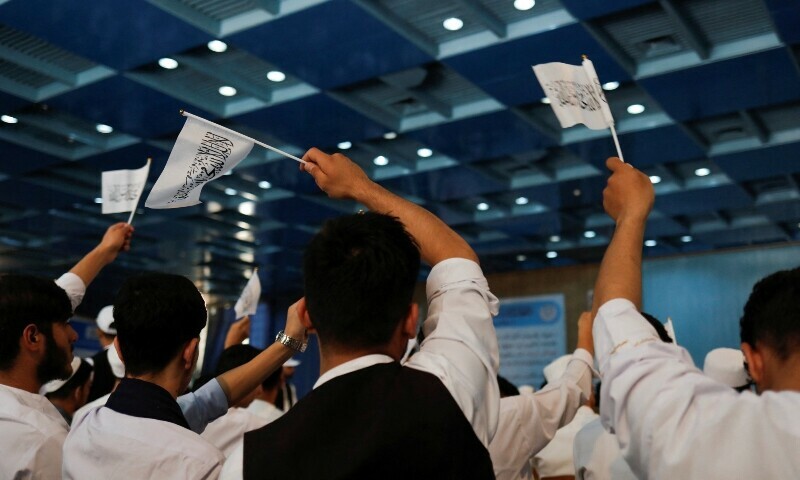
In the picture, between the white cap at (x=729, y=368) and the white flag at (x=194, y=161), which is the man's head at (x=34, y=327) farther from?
the white cap at (x=729, y=368)

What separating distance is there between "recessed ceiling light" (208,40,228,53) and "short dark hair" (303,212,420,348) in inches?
188

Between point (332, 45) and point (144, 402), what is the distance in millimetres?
4319

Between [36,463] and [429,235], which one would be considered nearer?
[429,235]

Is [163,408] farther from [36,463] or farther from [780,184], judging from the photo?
[780,184]

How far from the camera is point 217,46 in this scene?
5.69 m

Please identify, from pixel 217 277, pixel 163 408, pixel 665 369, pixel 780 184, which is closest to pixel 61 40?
pixel 163 408

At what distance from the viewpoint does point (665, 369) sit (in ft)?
3.65

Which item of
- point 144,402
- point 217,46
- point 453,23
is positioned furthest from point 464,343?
point 217,46

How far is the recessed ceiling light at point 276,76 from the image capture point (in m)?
6.20

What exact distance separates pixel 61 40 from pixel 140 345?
4533 millimetres

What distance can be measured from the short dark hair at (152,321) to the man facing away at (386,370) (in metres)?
0.57

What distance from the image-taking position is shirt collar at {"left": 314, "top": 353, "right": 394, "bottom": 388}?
1154 millimetres

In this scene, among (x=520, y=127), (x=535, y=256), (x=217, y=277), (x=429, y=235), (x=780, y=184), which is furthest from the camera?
(x=217, y=277)

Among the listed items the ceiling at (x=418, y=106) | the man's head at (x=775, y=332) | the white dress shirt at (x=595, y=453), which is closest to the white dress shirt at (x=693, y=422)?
the man's head at (x=775, y=332)
